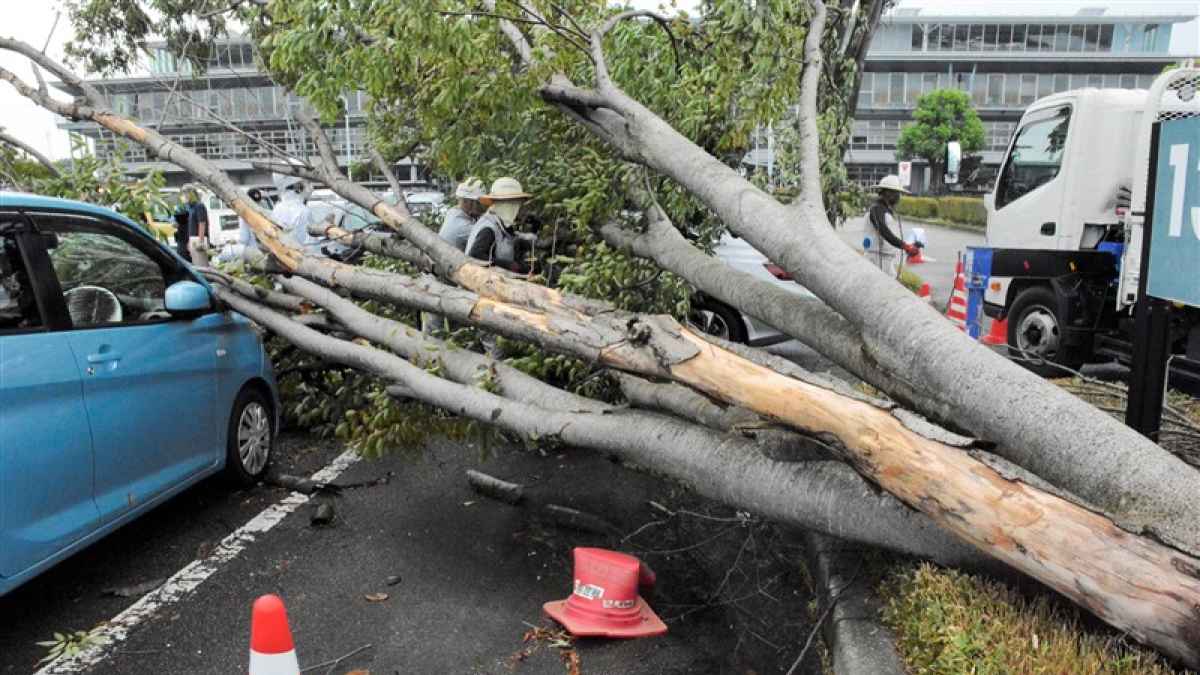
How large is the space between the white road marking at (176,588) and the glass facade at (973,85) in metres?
59.4

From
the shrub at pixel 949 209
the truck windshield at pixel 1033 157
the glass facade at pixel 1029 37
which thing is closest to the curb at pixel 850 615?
the truck windshield at pixel 1033 157

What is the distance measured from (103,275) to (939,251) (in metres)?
23.9

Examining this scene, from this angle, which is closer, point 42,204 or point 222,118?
point 42,204

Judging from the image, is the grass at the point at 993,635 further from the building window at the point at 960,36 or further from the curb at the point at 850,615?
the building window at the point at 960,36

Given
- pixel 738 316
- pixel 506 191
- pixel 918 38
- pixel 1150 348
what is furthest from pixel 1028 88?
pixel 1150 348

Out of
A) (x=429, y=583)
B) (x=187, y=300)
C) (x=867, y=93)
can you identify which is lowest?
(x=429, y=583)

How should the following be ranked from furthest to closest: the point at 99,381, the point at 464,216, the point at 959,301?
the point at 959,301, the point at 464,216, the point at 99,381

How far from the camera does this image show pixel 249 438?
5.52 m

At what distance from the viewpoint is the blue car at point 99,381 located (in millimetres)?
3561

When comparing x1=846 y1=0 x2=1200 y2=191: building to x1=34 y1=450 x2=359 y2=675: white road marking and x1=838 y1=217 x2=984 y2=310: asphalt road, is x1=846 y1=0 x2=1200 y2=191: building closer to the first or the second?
x1=838 y1=217 x2=984 y2=310: asphalt road

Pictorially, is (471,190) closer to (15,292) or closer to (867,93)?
(15,292)

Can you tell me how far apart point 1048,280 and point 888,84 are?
184 feet

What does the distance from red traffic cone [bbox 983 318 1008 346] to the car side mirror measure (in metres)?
7.42

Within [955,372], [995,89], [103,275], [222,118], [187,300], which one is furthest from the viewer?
[995,89]
